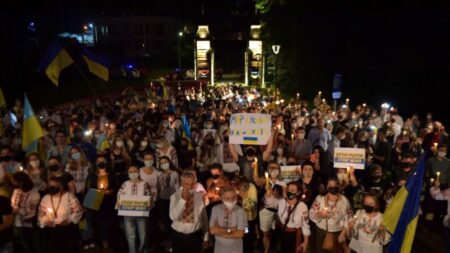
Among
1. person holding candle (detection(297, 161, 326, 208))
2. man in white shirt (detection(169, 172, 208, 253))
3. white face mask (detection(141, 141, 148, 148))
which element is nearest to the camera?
man in white shirt (detection(169, 172, 208, 253))

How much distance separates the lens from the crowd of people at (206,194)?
6.00m

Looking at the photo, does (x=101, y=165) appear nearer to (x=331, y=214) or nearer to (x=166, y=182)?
(x=166, y=182)

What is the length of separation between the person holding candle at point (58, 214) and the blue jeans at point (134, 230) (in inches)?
32.0

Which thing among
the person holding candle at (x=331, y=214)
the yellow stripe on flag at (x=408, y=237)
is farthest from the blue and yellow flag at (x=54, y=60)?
the yellow stripe on flag at (x=408, y=237)

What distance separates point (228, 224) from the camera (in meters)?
5.70

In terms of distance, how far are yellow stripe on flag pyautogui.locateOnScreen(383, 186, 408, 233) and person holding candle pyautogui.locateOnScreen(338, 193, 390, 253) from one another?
0.61 meters

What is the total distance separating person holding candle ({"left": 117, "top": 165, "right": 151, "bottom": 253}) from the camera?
669 centimetres

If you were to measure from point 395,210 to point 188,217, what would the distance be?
105 inches

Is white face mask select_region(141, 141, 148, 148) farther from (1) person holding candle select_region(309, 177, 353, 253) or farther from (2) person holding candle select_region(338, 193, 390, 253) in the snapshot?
(2) person holding candle select_region(338, 193, 390, 253)

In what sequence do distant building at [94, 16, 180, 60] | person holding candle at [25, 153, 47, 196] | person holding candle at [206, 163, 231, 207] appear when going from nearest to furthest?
1. person holding candle at [206, 163, 231, 207]
2. person holding candle at [25, 153, 47, 196]
3. distant building at [94, 16, 180, 60]

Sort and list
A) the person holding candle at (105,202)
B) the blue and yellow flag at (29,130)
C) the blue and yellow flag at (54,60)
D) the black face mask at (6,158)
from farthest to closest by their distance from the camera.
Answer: the blue and yellow flag at (54,60)
the blue and yellow flag at (29,130)
the black face mask at (6,158)
the person holding candle at (105,202)

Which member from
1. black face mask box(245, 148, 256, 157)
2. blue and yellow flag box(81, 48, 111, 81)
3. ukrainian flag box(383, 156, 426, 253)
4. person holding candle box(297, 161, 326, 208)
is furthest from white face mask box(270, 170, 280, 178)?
blue and yellow flag box(81, 48, 111, 81)

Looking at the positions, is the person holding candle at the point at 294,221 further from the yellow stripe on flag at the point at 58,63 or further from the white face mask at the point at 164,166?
the yellow stripe on flag at the point at 58,63

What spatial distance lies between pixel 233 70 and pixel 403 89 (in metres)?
24.5
